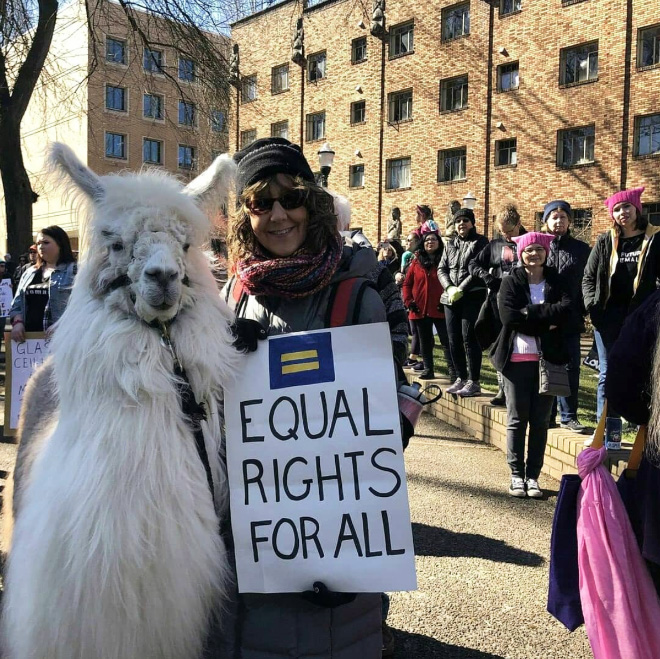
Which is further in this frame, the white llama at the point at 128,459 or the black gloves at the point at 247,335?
the black gloves at the point at 247,335

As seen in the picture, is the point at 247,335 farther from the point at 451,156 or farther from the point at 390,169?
the point at 390,169

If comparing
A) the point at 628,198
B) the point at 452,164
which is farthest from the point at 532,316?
the point at 452,164

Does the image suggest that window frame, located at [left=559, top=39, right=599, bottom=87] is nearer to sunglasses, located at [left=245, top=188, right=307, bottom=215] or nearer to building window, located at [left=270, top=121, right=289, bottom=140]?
building window, located at [left=270, top=121, right=289, bottom=140]

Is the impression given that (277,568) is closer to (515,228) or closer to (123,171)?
(123,171)

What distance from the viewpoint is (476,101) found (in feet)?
72.5

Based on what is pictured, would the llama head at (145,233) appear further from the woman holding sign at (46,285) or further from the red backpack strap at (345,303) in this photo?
the woman holding sign at (46,285)

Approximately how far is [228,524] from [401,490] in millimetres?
495

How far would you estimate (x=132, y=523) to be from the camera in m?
1.51

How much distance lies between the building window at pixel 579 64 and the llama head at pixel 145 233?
20.7 meters

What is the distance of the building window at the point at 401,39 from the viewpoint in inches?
951

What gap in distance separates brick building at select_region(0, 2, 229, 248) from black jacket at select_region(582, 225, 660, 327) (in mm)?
3584

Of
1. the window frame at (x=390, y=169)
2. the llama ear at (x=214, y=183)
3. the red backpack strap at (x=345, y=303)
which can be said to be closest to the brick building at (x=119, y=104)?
the llama ear at (x=214, y=183)

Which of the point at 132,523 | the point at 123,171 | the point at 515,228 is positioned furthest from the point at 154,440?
the point at 515,228

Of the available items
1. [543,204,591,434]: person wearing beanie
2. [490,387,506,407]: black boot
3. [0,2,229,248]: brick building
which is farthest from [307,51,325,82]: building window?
[490,387,506,407]: black boot
